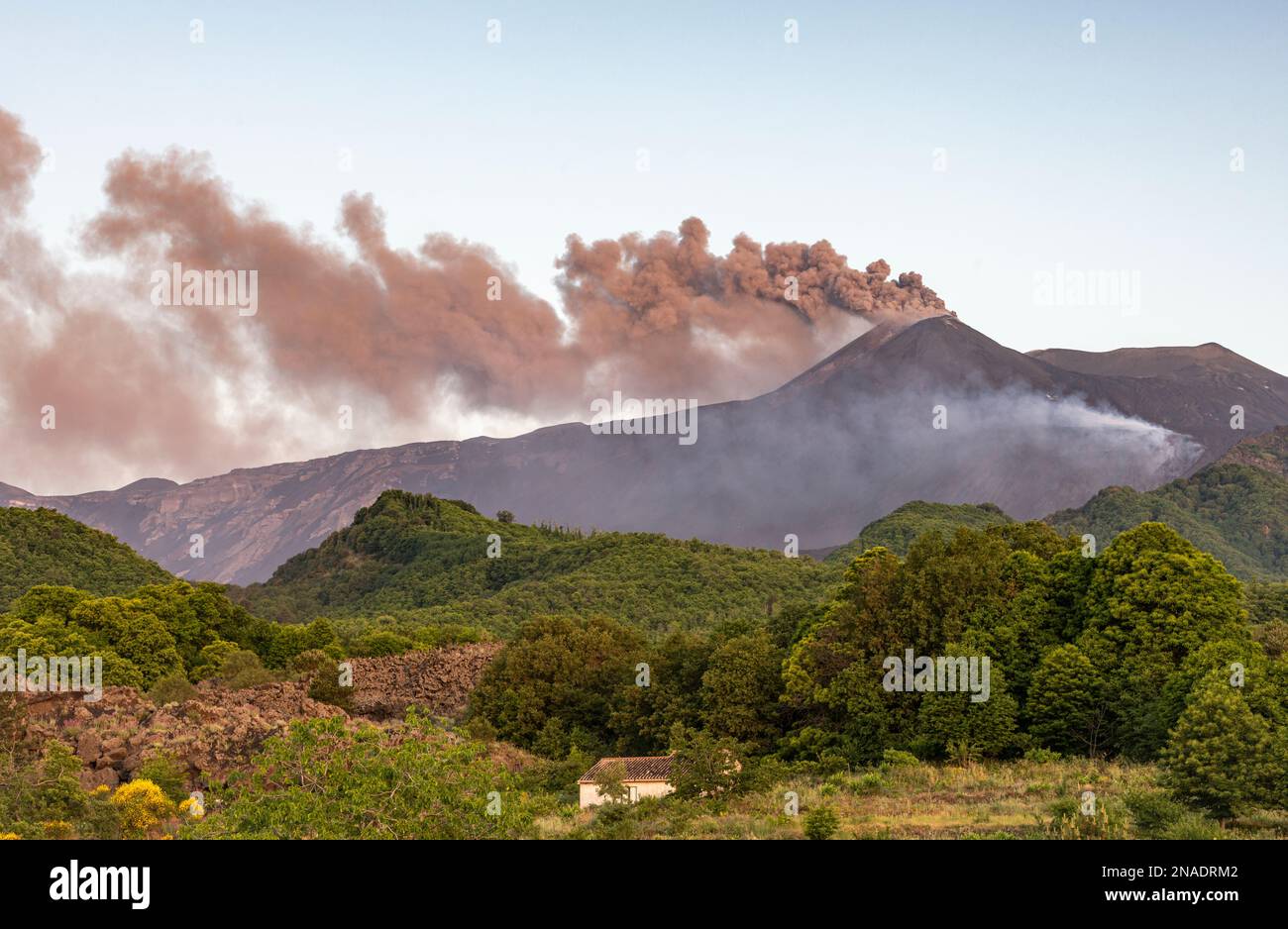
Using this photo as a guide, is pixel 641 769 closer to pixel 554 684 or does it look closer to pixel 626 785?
pixel 626 785

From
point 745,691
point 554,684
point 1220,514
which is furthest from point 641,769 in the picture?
point 1220,514

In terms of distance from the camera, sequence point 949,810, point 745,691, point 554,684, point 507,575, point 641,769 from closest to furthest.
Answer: point 949,810, point 641,769, point 745,691, point 554,684, point 507,575

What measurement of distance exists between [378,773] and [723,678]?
28599 mm

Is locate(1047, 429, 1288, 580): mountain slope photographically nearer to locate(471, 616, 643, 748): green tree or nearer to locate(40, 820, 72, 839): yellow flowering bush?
locate(471, 616, 643, 748): green tree

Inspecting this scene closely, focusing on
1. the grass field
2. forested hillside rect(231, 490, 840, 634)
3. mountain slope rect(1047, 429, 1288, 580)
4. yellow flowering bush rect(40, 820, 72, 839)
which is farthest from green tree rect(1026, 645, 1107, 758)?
mountain slope rect(1047, 429, 1288, 580)

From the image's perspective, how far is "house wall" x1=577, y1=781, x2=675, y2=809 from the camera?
37.7 m

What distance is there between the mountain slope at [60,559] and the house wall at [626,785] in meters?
70.1

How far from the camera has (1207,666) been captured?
114 feet

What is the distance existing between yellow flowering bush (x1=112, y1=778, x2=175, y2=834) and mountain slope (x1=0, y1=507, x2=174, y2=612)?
68.8m

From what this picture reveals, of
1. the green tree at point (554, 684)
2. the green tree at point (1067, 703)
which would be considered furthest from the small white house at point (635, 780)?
the green tree at point (1067, 703)

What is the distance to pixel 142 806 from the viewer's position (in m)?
31.4

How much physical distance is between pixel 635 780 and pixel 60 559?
80.9 m

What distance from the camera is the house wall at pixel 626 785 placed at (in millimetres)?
37688

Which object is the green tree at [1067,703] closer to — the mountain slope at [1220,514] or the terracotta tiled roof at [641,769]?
the terracotta tiled roof at [641,769]
